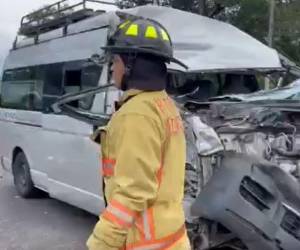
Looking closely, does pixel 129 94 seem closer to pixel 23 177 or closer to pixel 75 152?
pixel 75 152

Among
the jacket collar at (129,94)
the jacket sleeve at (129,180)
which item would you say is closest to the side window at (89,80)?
the jacket collar at (129,94)

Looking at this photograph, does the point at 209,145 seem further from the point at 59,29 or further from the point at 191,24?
the point at 59,29

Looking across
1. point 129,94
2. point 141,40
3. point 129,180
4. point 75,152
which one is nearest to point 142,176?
point 129,180

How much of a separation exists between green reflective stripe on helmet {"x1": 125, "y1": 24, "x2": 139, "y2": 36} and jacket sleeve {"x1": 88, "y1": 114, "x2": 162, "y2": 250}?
380 mm

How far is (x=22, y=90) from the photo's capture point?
864 cm

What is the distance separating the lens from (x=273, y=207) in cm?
403

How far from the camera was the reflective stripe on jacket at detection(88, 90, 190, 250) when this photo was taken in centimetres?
203

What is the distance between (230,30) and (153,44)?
4752 mm

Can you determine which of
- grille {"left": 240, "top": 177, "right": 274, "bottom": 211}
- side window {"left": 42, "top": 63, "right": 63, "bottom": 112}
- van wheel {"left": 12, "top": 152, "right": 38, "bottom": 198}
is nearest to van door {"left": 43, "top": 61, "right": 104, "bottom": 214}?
side window {"left": 42, "top": 63, "right": 63, "bottom": 112}

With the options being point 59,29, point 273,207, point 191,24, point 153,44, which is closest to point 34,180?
point 59,29

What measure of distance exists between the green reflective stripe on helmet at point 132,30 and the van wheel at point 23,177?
6309 mm

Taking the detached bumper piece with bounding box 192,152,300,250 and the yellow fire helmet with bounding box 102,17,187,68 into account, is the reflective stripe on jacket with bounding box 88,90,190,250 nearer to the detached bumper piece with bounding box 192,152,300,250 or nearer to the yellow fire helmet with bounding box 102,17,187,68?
the yellow fire helmet with bounding box 102,17,187,68

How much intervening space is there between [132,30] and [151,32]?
7cm

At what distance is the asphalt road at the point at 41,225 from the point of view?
6.34m
